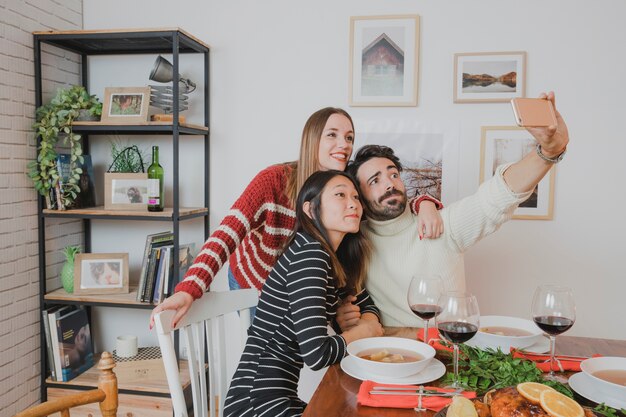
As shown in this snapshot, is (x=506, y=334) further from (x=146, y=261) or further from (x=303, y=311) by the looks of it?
(x=146, y=261)

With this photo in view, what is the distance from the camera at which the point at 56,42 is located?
2943 mm

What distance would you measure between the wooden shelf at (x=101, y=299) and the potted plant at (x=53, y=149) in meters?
0.45

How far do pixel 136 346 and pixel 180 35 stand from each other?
161 cm

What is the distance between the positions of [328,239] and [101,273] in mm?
1672

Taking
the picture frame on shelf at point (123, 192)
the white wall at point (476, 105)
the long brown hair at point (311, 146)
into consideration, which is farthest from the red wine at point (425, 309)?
the picture frame on shelf at point (123, 192)

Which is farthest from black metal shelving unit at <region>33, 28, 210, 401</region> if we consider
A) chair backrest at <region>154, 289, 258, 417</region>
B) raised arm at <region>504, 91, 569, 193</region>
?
raised arm at <region>504, 91, 569, 193</region>

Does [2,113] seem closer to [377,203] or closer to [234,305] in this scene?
[234,305]

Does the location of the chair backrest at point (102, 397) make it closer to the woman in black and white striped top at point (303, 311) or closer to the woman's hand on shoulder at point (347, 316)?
the woman in black and white striped top at point (303, 311)

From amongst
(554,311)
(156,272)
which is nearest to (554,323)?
(554,311)

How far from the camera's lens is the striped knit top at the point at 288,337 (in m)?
1.44

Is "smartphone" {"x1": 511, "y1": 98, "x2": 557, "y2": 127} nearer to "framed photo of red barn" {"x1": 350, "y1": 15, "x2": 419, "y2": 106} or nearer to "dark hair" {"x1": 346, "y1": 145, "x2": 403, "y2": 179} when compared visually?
"dark hair" {"x1": 346, "y1": 145, "x2": 403, "y2": 179}

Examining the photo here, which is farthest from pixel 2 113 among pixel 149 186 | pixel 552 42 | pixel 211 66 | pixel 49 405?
pixel 552 42

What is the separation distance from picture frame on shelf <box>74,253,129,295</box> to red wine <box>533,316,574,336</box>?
7.33 feet

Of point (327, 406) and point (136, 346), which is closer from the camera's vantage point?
point (327, 406)
